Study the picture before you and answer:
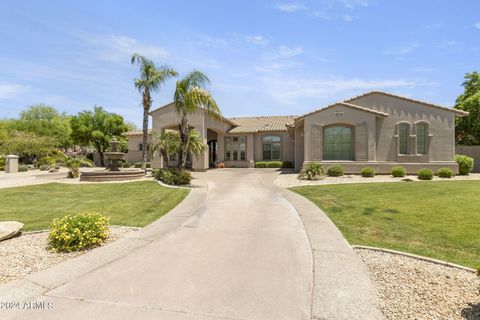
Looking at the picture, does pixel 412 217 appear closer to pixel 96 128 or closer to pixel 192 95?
pixel 192 95

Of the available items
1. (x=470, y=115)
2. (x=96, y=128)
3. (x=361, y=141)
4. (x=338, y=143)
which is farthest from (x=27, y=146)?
(x=470, y=115)

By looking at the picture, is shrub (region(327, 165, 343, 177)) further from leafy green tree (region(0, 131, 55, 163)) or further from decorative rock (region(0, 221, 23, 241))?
leafy green tree (region(0, 131, 55, 163))

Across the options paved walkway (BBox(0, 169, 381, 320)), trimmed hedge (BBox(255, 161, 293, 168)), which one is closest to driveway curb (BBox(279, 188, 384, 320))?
paved walkway (BBox(0, 169, 381, 320))

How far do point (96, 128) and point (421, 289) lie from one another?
46946mm

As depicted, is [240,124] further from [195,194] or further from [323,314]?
[323,314]

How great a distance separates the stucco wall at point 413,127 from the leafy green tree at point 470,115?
28.6ft

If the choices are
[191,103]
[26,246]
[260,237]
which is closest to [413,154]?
[191,103]

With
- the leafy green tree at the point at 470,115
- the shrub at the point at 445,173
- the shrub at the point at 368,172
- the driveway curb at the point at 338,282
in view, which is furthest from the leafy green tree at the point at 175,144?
the leafy green tree at the point at 470,115

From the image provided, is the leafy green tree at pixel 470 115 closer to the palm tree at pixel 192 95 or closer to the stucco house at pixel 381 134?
the stucco house at pixel 381 134

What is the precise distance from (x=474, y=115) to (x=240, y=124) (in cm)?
2541

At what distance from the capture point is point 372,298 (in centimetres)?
413

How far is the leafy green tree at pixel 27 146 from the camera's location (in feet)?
124

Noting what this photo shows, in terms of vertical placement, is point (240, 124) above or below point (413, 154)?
above

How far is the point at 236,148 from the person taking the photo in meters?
34.4
